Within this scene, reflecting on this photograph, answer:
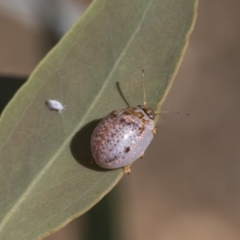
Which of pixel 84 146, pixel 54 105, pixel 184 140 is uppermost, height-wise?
pixel 54 105

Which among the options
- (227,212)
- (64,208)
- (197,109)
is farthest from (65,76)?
(227,212)

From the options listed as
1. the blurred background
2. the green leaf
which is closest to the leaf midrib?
the green leaf

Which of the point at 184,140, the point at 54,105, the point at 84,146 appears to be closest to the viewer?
the point at 54,105

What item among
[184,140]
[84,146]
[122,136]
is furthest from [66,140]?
[184,140]

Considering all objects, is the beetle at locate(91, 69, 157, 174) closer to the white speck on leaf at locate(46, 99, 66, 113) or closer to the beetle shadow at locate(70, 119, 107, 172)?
the beetle shadow at locate(70, 119, 107, 172)

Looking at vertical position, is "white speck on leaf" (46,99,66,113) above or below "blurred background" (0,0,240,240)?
above

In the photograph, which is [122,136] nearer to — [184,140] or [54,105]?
[54,105]
